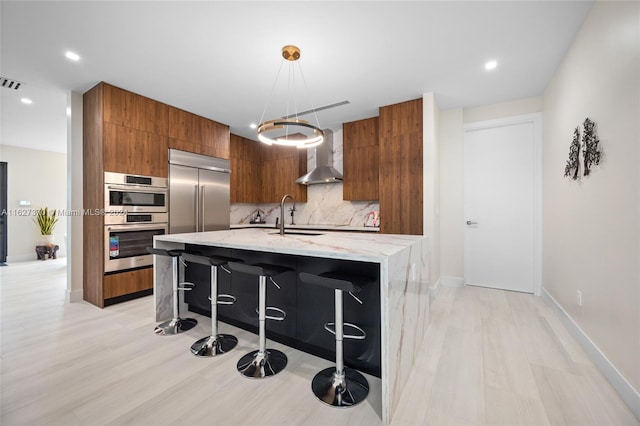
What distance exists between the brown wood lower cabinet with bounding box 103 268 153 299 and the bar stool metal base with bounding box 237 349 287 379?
87.8 inches

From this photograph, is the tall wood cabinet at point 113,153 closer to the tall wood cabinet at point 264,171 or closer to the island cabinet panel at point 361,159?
the tall wood cabinet at point 264,171

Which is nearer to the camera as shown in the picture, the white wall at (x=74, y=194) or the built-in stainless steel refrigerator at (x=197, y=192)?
the white wall at (x=74, y=194)

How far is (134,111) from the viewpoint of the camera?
3.40 meters

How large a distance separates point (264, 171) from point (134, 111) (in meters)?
2.58

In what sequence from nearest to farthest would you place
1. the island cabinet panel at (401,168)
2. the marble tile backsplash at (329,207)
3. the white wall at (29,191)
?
the island cabinet panel at (401,168)
the marble tile backsplash at (329,207)
the white wall at (29,191)

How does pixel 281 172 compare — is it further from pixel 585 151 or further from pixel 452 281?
pixel 585 151

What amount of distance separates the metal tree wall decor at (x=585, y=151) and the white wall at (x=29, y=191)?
31.5 ft

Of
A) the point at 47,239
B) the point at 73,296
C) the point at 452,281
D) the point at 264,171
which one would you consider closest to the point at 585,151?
the point at 452,281

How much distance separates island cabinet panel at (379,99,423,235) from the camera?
139 inches

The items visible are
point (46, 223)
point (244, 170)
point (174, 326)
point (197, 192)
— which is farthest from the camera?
point (46, 223)

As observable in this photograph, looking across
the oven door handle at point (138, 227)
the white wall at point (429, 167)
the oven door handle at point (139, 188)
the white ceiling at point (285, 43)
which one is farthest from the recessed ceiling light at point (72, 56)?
the white wall at point (429, 167)

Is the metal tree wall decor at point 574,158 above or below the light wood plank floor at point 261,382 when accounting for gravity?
above

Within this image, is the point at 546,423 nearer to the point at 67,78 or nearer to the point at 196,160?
the point at 196,160

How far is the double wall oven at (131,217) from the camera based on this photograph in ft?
10.4
